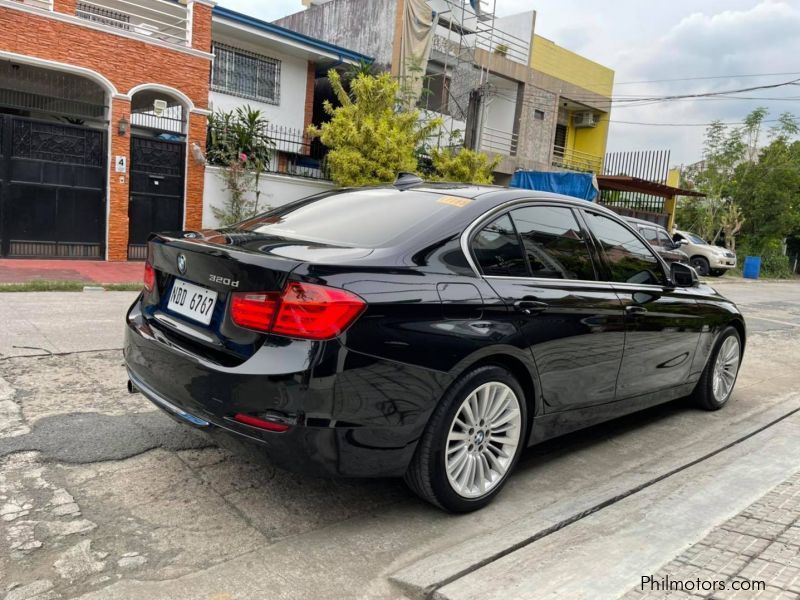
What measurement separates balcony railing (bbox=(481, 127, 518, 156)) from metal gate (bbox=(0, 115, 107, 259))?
602 inches

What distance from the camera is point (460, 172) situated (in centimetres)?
1653

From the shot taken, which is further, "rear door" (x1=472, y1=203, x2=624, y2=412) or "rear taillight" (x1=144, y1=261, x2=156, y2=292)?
"rear taillight" (x1=144, y1=261, x2=156, y2=292)

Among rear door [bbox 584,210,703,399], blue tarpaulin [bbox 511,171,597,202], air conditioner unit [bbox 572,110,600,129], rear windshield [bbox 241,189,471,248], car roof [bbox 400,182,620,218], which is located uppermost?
air conditioner unit [bbox 572,110,600,129]

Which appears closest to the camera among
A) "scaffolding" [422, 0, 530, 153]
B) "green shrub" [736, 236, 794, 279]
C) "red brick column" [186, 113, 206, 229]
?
"red brick column" [186, 113, 206, 229]

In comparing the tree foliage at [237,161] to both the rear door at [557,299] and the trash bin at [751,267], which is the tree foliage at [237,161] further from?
the trash bin at [751,267]

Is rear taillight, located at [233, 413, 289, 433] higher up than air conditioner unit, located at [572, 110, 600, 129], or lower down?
lower down

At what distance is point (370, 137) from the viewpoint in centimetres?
1409

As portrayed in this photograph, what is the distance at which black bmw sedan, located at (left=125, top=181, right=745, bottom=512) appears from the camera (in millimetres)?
2584

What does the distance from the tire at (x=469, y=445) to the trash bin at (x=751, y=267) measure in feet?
89.4

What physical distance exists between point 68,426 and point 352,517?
6.25 ft

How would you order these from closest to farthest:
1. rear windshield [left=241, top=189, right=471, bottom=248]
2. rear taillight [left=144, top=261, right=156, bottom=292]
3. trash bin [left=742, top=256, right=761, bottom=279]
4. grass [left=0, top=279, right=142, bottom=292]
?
rear windshield [left=241, top=189, right=471, bottom=248] < rear taillight [left=144, top=261, right=156, bottom=292] < grass [left=0, top=279, right=142, bottom=292] < trash bin [left=742, top=256, right=761, bottom=279]

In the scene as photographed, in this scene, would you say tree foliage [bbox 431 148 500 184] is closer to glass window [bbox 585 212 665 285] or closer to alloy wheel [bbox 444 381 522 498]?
glass window [bbox 585 212 665 285]

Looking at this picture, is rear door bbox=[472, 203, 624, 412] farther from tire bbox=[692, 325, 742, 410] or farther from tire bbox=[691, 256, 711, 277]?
tire bbox=[691, 256, 711, 277]

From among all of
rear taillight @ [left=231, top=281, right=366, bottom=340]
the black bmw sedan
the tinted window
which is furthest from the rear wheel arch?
rear taillight @ [left=231, top=281, right=366, bottom=340]
